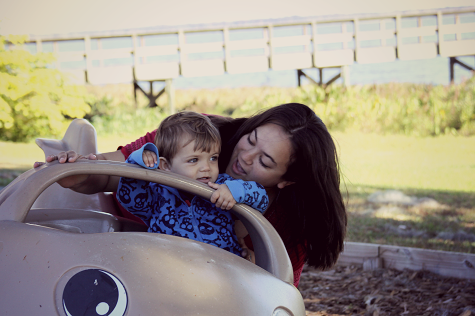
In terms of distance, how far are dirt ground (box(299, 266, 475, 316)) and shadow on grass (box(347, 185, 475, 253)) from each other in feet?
2.39

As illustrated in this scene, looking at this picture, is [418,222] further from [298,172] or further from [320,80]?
[320,80]

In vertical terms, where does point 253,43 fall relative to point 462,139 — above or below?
above

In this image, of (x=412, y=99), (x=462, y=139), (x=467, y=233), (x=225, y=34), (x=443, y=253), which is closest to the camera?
(x=443, y=253)

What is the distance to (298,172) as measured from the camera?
178 centimetres

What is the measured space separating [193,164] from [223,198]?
0.28 m

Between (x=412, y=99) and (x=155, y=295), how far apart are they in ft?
22.3

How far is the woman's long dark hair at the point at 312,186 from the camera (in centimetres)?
173

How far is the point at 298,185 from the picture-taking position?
6.00ft

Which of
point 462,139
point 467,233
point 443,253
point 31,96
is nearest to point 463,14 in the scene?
point 462,139

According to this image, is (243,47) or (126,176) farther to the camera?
(243,47)

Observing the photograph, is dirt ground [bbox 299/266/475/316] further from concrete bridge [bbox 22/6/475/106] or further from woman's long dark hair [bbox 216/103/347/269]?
concrete bridge [bbox 22/6/475/106]

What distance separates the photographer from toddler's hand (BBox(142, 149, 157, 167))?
1.20 meters

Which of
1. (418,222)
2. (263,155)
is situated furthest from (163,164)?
(418,222)

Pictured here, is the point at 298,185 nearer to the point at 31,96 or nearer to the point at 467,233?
the point at 467,233
